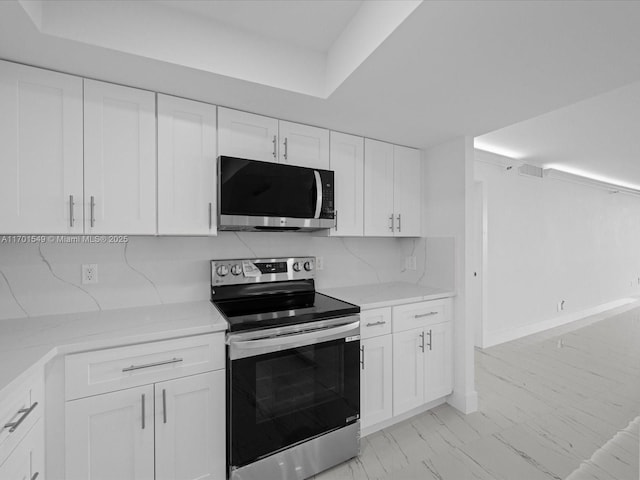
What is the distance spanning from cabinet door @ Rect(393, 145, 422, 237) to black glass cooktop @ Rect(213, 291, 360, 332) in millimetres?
997

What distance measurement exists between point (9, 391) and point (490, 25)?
2153mm

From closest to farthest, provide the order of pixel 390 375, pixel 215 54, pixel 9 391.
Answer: pixel 9 391 → pixel 215 54 → pixel 390 375

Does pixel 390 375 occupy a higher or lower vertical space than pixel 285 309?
lower

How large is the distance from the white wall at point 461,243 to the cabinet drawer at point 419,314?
0.53 feet

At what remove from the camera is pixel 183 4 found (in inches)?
57.7

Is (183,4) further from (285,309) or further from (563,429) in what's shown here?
(563,429)

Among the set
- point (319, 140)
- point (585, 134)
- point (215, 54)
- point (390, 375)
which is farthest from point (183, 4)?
point (585, 134)

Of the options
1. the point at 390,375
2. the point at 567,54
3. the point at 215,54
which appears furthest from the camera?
the point at 390,375

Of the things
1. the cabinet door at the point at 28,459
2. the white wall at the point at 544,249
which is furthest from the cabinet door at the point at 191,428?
the white wall at the point at 544,249

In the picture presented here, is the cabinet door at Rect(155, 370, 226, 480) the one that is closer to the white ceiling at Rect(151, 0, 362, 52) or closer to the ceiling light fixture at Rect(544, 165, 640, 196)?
the white ceiling at Rect(151, 0, 362, 52)

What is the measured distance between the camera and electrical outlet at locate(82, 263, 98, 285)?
1.83 metres

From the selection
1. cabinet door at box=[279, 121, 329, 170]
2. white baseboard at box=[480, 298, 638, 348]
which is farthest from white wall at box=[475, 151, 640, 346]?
cabinet door at box=[279, 121, 329, 170]

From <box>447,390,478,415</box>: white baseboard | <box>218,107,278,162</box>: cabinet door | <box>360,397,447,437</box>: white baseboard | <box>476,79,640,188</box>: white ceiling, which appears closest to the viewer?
<box>218,107,278,162</box>: cabinet door

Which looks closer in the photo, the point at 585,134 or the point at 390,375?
the point at 390,375
